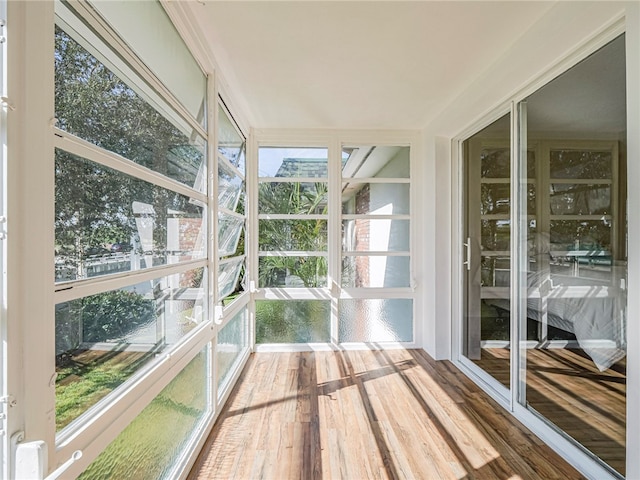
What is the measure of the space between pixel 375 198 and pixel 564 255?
6.77ft

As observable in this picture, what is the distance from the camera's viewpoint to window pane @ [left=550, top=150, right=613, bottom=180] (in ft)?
5.30

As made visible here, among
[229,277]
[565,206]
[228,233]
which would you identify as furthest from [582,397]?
[228,233]

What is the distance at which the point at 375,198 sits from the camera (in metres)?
3.67

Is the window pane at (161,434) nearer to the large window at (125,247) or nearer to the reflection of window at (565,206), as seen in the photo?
the large window at (125,247)

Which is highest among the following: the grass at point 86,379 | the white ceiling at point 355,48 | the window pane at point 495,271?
the white ceiling at point 355,48

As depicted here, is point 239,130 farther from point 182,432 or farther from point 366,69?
point 182,432

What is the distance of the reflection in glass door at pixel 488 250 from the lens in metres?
2.42

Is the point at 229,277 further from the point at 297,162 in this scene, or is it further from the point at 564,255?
the point at 564,255

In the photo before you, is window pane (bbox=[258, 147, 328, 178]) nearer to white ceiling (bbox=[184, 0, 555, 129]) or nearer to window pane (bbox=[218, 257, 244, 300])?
white ceiling (bbox=[184, 0, 555, 129])

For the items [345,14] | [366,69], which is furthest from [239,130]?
[345,14]

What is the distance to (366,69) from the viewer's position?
89.9 inches

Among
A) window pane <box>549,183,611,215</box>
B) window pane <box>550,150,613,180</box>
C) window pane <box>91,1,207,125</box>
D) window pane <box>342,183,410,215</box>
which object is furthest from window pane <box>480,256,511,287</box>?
window pane <box>91,1,207,125</box>

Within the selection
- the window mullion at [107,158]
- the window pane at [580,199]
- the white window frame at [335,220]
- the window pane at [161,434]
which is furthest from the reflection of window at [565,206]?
the window pane at [161,434]

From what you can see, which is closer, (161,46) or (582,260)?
(161,46)
